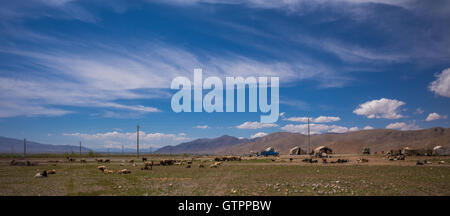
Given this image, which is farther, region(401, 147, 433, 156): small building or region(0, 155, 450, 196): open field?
region(401, 147, 433, 156): small building

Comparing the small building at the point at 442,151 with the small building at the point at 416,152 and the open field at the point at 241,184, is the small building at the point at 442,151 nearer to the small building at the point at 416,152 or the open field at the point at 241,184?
the small building at the point at 416,152

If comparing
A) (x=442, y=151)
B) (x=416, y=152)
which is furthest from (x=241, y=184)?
(x=442, y=151)

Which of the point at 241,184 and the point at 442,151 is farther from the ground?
the point at 241,184

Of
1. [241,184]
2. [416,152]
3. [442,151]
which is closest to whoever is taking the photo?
[241,184]

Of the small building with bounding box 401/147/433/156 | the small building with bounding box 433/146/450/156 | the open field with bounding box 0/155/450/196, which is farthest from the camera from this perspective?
the small building with bounding box 401/147/433/156

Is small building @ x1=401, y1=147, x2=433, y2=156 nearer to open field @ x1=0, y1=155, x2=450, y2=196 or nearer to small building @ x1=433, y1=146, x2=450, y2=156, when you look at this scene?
small building @ x1=433, y1=146, x2=450, y2=156

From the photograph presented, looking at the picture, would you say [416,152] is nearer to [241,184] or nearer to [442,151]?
[442,151]

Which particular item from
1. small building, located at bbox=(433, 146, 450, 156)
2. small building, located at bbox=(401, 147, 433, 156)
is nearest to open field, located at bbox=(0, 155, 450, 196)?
small building, located at bbox=(401, 147, 433, 156)

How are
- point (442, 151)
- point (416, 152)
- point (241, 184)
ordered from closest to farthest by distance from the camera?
point (241, 184) < point (442, 151) < point (416, 152)
